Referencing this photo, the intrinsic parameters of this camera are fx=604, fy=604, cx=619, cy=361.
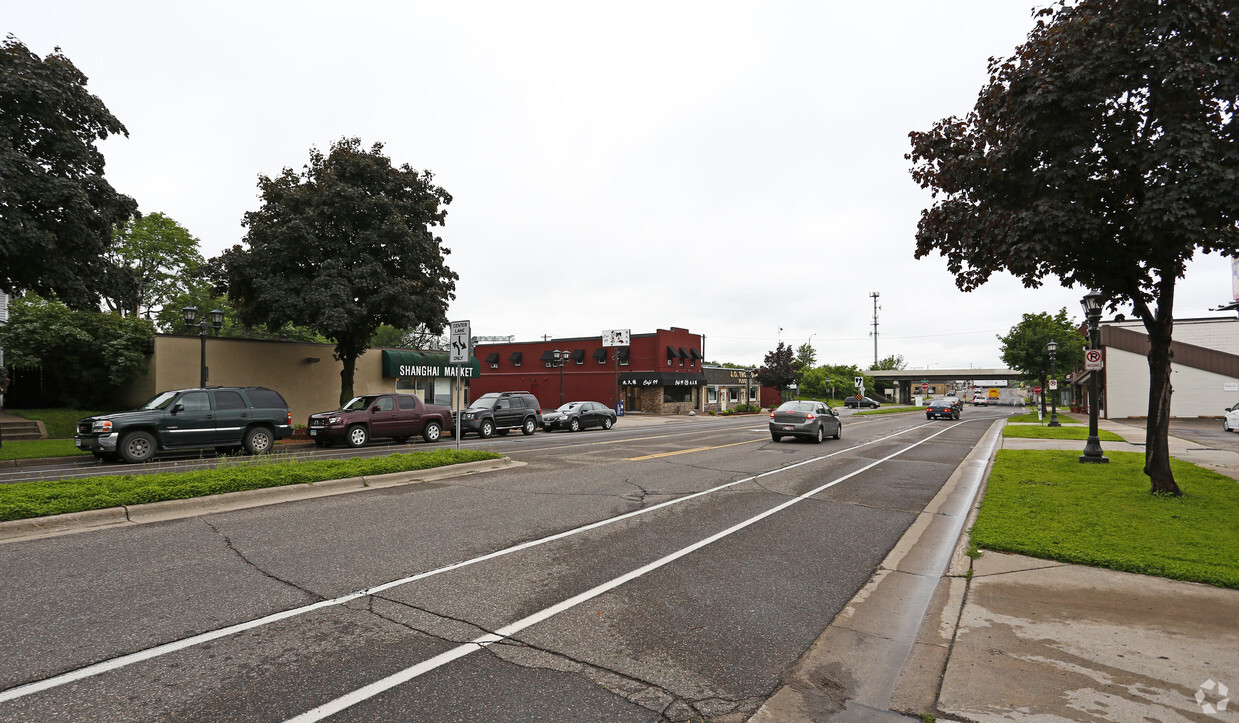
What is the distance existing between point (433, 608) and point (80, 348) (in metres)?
29.0

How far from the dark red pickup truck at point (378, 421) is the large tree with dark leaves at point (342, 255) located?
11.1 ft

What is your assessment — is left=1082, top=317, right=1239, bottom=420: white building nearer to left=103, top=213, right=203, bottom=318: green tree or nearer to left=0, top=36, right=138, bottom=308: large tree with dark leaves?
left=0, top=36, right=138, bottom=308: large tree with dark leaves

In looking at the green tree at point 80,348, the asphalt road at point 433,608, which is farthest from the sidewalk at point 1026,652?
the green tree at point 80,348

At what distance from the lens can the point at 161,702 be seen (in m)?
3.35

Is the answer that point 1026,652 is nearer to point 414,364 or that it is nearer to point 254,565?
point 254,565

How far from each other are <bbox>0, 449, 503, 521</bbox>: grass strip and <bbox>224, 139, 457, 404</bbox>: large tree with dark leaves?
11.4 metres

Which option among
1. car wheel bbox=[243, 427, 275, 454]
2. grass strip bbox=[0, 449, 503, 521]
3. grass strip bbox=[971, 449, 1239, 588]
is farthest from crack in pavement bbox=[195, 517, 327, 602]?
car wheel bbox=[243, 427, 275, 454]

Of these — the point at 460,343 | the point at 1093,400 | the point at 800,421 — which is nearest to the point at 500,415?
the point at 460,343

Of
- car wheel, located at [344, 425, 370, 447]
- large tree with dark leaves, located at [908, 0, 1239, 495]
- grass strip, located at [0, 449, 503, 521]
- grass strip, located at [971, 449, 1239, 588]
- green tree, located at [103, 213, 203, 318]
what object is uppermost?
green tree, located at [103, 213, 203, 318]

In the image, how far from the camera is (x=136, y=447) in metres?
14.5

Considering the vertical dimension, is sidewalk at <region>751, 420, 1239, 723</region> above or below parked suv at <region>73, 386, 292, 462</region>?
below

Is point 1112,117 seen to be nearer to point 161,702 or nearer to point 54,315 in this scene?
point 161,702

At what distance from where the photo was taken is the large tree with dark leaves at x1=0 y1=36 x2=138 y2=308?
15227mm

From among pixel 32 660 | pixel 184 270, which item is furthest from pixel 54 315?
pixel 32 660
